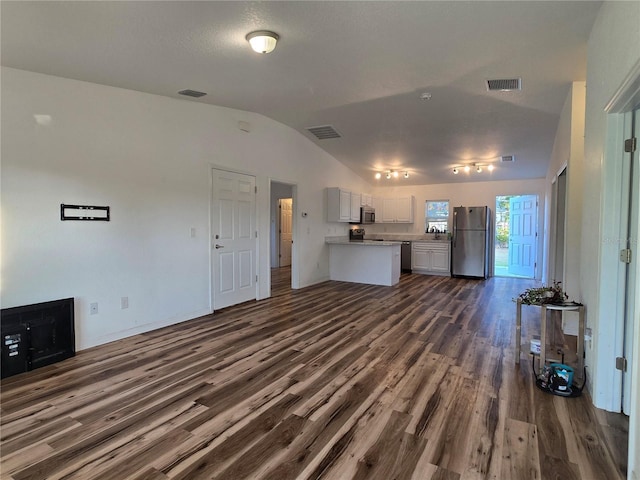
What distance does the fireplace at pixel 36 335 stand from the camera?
2.74m

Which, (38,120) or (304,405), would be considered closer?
(304,405)

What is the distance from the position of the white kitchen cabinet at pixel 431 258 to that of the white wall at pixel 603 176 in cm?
568

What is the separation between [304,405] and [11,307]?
262 centimetres

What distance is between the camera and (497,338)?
12.1ft

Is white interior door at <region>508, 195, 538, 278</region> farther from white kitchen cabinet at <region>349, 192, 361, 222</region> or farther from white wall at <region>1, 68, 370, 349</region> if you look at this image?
white wall at <region>1, 68, 370, 349</region>

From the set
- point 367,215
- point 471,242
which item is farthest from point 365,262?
point 471,242

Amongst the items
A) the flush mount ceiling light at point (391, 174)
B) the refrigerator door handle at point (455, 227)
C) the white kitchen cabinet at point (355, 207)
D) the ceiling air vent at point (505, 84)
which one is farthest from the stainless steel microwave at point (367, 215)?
the ceiling air vent at point (505, 84)

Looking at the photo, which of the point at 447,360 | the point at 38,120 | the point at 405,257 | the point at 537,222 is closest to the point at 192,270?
the point at 38,120

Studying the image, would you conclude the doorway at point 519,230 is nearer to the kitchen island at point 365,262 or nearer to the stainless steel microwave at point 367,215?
the stainless steel microwave at point 367,215

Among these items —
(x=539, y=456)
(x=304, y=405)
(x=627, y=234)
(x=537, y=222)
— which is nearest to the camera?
(x=539, y=456)

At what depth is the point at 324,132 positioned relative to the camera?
5.89 m

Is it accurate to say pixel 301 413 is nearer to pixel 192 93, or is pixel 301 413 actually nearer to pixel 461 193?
pixel 192 93

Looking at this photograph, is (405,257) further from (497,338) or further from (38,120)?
(38,120)

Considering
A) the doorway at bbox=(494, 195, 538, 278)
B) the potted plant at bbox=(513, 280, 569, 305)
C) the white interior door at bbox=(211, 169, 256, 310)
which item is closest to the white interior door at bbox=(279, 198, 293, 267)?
the white interior door at bbox=(211, 169, 256, 310)
